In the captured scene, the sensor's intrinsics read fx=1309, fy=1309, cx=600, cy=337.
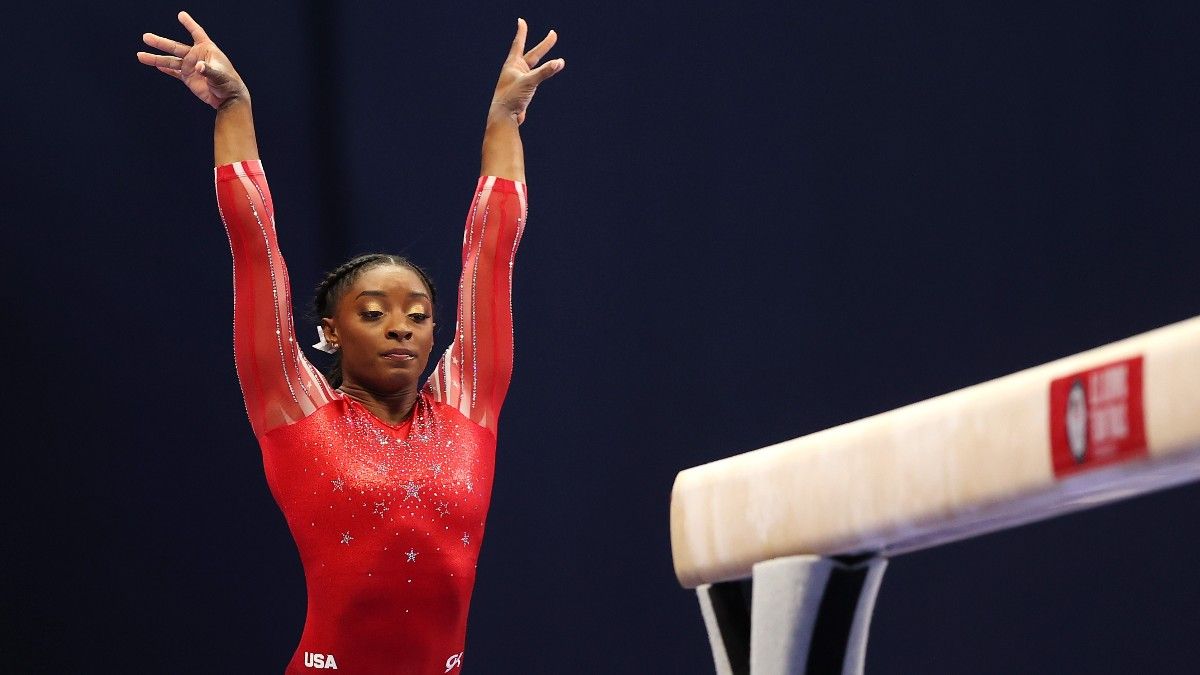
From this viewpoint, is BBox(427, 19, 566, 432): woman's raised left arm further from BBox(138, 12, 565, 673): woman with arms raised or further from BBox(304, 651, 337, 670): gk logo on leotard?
BBox(304, 651, 337, 670): gk logo on leotard

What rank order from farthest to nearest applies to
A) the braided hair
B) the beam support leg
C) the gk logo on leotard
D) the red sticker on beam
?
the braided hair → the gk logo on leotard → the beam support leg → the red sticker on beam

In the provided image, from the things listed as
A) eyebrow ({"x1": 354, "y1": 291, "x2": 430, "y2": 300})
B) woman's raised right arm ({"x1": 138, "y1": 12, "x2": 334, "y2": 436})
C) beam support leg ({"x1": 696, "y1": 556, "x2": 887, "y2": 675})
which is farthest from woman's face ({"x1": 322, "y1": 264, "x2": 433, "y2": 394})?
beam support leg ({"x1": 696, "y1": 556, "x2": 887, "y2": 675})

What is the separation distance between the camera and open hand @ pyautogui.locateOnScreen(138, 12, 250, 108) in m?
2.55

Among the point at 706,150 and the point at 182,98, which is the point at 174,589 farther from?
the point at 706,150

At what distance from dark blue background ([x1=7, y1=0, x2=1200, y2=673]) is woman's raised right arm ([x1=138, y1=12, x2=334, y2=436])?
1.38 metres

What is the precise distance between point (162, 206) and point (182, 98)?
13.8 inches

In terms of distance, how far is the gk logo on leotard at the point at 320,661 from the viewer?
248 centimetres

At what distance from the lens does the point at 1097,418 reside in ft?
3.34

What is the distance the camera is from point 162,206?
3.95 metres

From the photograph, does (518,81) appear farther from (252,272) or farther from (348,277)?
(252,272)

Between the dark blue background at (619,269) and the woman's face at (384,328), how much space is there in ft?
3.90

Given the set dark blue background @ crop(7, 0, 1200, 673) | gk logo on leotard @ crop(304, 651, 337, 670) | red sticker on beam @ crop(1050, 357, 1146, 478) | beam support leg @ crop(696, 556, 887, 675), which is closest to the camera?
red sticker on beam @ crop(1050, 357, 1146, 478)

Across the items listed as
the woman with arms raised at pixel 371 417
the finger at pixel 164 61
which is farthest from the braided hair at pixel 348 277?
the finger at pixel 164 61

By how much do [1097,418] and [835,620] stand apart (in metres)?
0.39
